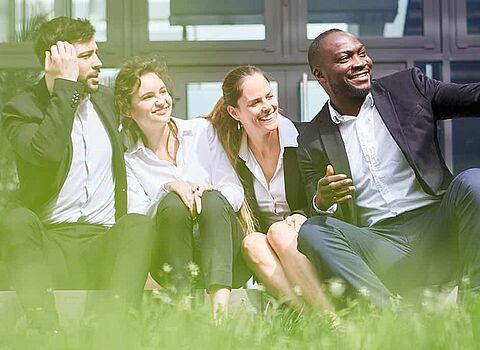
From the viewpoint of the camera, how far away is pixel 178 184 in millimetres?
3055

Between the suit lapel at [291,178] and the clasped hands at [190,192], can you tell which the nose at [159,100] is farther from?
the suit lapel at [291,178]

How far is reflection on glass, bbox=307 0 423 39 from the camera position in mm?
4453

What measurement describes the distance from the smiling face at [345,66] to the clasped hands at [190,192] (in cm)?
50

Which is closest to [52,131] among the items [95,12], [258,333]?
[258,333]

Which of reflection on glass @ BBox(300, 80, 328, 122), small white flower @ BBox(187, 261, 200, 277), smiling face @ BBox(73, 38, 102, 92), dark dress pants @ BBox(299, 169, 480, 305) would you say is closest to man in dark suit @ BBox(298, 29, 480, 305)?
dark dress pants @ BBox(299, 169, 480, 305)

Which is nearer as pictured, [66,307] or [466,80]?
[66,307]

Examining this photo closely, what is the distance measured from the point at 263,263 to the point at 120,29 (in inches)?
71.9

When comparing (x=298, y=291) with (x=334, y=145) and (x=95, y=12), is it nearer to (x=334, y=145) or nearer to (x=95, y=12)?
(x=334, y=145)

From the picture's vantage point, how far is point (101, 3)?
4.38 m

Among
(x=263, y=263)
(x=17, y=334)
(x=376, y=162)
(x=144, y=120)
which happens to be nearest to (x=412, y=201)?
(x=376, y=162)

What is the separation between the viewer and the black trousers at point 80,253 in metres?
2.82

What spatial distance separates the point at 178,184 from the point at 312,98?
1.51 metres

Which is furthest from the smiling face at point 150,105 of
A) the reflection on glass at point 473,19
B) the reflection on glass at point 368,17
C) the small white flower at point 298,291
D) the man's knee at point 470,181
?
the reflection on glass at point 473,19

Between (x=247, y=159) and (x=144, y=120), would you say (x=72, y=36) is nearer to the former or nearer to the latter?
(x=144, y=120)
